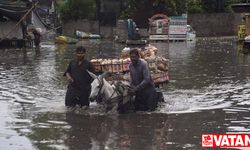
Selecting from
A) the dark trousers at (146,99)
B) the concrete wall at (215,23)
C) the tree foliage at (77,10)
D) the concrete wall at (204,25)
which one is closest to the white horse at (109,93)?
the dark trousers at (146,99)

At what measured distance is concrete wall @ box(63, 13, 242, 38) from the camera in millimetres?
58250

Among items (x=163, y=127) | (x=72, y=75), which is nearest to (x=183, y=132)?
(x=163, y=127)

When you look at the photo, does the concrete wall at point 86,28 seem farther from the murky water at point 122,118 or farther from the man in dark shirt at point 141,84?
the man in dark shirt at point 141,84

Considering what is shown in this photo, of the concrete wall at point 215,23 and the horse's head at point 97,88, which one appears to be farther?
the concrete wall at point 215,23

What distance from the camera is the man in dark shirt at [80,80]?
1134cm

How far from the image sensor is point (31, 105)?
12.5 metres

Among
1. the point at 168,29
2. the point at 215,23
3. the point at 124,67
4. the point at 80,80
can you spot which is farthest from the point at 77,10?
the point at 80,80

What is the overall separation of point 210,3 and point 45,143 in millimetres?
56826

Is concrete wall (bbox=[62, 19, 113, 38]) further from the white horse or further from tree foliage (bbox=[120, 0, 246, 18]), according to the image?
the white horse

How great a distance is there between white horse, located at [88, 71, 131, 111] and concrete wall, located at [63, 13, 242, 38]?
4556 cm

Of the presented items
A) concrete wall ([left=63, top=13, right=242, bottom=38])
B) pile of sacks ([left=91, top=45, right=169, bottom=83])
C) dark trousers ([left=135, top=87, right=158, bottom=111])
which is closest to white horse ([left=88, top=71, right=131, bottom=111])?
dark trousers ([left=135, top=87, right=158, bottom=111])

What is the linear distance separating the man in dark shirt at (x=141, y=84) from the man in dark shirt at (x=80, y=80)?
35.3 inches

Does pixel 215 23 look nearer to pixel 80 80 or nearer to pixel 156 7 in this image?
pixel 156 7

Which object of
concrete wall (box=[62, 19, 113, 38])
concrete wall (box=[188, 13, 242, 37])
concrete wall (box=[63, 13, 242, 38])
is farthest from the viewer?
concrete wall (box=[188, 13, 242, 37])
